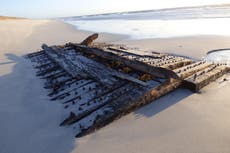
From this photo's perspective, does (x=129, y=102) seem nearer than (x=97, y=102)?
Yes

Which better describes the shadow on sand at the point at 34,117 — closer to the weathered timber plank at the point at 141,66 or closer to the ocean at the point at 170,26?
the weathered timber plank at the point at 141,66

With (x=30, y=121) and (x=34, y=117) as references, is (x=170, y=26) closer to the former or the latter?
(x=34, y=117)

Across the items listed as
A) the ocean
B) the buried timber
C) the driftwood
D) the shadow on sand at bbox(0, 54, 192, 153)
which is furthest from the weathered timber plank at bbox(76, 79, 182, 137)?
the ocean

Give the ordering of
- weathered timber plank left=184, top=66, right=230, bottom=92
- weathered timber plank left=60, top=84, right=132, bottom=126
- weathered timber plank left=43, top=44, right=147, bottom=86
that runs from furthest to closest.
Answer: weathered timber plank left=43, top=44, right=147, bottom=86 < weathered timber plank left=184, top=66, right=230, bottom=92 < weathered timber plank left=60, top=84, right=132, bottom=126

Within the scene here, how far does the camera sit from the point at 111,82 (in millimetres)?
4410

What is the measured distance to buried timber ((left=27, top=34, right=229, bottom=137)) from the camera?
3.40 metres

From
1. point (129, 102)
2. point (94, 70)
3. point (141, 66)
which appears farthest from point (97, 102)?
point (94, 70)

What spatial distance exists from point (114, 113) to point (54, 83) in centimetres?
225

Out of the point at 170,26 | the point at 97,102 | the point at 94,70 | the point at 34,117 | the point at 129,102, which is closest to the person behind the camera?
the point at 129,102

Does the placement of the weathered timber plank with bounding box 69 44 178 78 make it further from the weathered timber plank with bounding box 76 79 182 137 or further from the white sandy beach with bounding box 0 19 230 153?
the white sandy beach with bounding box 0 19 230 153

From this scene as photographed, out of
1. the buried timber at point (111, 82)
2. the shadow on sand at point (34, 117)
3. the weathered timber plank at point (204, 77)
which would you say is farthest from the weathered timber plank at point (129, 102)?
the weathered timber plank at point (204, 77)

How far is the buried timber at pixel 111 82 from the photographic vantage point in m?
3.40

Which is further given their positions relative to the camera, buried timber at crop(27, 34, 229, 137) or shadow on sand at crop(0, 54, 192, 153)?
buried timber at crop(27, 34, 229, 137)

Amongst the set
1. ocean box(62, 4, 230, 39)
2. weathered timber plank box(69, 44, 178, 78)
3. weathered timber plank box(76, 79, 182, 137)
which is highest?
weathered timber plank box(69, 44, 178, 78)
